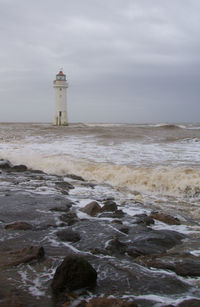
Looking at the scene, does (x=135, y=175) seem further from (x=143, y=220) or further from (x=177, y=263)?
(x=177, y=263)

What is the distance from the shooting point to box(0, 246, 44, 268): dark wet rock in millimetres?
3598

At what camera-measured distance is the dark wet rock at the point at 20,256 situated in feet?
11.8

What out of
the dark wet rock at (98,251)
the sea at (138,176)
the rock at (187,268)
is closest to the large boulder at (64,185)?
the sea at (138,176)

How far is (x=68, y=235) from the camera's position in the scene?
4605mm

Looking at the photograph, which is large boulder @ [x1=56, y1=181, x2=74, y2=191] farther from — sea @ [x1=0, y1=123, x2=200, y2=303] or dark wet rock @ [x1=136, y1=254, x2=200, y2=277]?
dark wet rock @ [x1=136, y1=254, x2=200, y2=277]

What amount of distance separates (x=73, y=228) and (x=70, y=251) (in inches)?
38.7

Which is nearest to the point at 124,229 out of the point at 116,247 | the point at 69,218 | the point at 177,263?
the point at 116,247

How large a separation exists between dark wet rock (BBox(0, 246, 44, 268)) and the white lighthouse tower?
35949mm

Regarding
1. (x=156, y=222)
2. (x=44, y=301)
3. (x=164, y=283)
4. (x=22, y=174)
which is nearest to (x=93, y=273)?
(x=44, y=301)

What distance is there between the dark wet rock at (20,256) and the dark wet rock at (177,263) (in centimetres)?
127

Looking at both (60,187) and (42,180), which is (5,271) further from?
(42,180)

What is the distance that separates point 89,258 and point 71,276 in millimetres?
869

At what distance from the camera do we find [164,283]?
3250 mm

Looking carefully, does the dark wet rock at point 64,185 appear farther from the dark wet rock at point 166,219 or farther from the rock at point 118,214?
the dark wet rock at point 166,219
